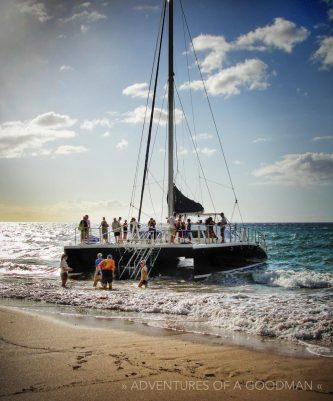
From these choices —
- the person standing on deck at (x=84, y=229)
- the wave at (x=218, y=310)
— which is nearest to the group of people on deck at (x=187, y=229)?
the person standing on deck at (x=84, y=229)

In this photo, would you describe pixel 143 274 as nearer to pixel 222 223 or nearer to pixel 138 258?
pixel 138 258

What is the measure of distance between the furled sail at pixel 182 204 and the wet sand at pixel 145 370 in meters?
16.0

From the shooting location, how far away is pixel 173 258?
20.3 metres

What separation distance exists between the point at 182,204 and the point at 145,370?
18239mm

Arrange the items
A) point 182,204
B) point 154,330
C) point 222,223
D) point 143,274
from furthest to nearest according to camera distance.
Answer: point 182,204, point 222,223, point 143,274, point 154,330

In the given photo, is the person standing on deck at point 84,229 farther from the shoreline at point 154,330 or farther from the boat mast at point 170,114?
the shoreline at point 154,330

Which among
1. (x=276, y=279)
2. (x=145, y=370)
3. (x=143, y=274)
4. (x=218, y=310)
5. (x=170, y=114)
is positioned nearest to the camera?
(x=145, y=370)

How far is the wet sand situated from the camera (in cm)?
490

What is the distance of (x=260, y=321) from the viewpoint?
30.7ft

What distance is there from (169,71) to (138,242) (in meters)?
12.2

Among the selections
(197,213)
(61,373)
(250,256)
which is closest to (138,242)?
(197,213)

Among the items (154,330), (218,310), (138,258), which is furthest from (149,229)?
(154,330)

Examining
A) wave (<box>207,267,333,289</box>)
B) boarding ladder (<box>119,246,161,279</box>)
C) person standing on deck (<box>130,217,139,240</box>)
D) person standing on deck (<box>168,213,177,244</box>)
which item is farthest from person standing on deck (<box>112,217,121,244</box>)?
wave (<box>207,267,333,289</box>)

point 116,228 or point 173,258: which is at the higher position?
point 116,228
